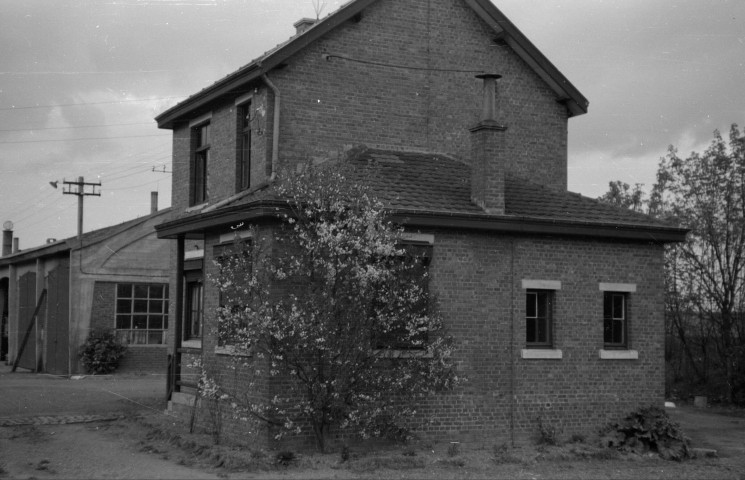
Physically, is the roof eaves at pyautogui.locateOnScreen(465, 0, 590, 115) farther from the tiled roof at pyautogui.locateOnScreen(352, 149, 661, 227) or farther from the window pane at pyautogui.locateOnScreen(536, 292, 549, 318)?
the window pane at pyautogui.locateOnScreen(536, 292, 549, 318)

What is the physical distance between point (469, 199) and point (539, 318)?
261 cm

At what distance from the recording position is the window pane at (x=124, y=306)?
31.7 meters

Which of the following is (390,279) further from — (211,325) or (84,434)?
(84,434)

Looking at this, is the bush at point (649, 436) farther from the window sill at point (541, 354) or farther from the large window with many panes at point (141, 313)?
the large window with many panes at point (141, 313)

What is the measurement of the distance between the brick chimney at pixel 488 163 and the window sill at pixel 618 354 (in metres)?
3.39

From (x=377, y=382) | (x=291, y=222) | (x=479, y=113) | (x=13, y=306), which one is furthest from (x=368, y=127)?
(x=13, y=306)

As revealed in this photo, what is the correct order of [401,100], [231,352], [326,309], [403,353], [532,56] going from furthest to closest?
[532,56]
[401,100]
[403,353]
[231,352]
[326,309]

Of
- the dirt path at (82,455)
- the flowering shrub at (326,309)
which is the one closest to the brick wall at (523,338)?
the flowering shrub at (326,309)

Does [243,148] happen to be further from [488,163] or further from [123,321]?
[123,321]

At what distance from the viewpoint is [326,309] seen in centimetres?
1425

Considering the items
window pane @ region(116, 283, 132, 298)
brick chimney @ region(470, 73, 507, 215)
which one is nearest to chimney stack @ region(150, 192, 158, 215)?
window pane @ region(116, 283, 132, 298)

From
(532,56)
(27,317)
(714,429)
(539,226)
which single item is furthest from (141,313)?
(714,429)

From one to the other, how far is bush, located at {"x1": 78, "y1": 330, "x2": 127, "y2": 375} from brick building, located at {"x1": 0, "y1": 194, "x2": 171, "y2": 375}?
0.96ft

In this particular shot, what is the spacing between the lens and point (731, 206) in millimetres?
25719
